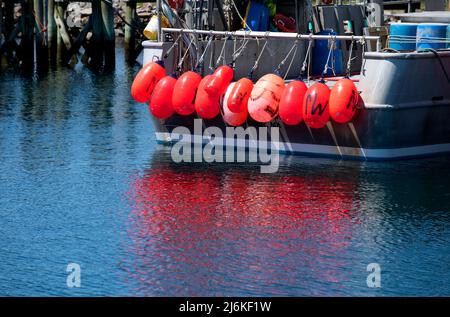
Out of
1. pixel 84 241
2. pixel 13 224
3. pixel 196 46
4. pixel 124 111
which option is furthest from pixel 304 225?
pixel 124 111

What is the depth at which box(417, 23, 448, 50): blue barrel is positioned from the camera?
859 inches

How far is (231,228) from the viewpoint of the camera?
17.4 meters

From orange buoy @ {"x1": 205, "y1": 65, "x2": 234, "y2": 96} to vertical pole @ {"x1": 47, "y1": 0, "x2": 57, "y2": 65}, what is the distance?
697 inches

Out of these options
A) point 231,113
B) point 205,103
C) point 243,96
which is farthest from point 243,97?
point 205,103

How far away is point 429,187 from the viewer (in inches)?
789

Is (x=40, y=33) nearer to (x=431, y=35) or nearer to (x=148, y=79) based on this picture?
(x=148, y=79)

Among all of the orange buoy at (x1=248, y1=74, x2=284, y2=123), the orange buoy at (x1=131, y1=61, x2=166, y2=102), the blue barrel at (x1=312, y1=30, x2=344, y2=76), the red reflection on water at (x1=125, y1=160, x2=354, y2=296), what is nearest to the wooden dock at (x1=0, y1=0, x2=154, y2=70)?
the blue barrel at (x1=312, y1=30, x2=344, y2=76)

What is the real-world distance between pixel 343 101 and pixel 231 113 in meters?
2.29

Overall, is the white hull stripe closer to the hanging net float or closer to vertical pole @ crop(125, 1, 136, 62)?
the hanging net float

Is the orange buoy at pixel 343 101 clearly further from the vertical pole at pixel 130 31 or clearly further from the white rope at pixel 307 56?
the vertical pole at pixel 130 31

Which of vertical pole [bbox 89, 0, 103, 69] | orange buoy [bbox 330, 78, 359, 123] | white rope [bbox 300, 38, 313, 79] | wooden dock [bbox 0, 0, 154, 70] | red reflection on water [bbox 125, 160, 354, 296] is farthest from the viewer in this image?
vertical pole [bbox 89, 0, 103, 69]

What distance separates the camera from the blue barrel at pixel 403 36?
21.7 m

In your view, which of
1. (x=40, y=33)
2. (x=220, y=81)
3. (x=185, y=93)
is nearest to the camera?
(x=220, y=81)
